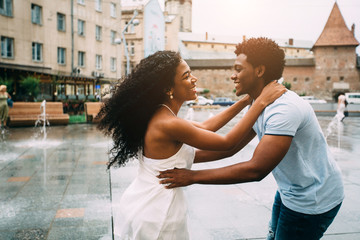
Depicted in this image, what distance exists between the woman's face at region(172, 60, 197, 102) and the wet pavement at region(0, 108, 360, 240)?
3.00ft

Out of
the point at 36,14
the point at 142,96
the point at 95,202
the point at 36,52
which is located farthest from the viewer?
the point at 36,14

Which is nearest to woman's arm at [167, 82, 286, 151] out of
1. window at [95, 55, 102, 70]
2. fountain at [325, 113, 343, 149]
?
fountain at [325, 113, 343, 149]

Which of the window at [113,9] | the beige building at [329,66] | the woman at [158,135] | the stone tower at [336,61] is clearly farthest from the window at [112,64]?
the stone tower at [336,61]

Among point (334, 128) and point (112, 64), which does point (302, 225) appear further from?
point (112, 64)

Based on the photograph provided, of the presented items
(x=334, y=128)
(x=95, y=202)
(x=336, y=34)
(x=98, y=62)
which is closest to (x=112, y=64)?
(x=98, y=62)

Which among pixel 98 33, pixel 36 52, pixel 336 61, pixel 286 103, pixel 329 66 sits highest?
pixel 98 33

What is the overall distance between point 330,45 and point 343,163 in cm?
5612

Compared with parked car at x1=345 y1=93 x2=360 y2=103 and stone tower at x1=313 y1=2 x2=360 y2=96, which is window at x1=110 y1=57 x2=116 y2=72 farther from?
stone tower at x1=313 y1=2 x2=360 y2=96

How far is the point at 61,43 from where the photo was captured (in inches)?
1179

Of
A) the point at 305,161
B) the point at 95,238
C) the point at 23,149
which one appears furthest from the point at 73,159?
the point at 305,161

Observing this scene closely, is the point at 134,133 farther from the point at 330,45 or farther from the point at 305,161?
the point at 330,45

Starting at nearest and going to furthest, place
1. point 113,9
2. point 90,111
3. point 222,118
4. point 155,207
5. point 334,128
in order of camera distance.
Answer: point 155,207 → point 222,118 → point 334,128 → point 90,111 → point 113,9

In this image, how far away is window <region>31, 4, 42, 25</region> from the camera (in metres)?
27.2

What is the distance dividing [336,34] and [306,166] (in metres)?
63.9
